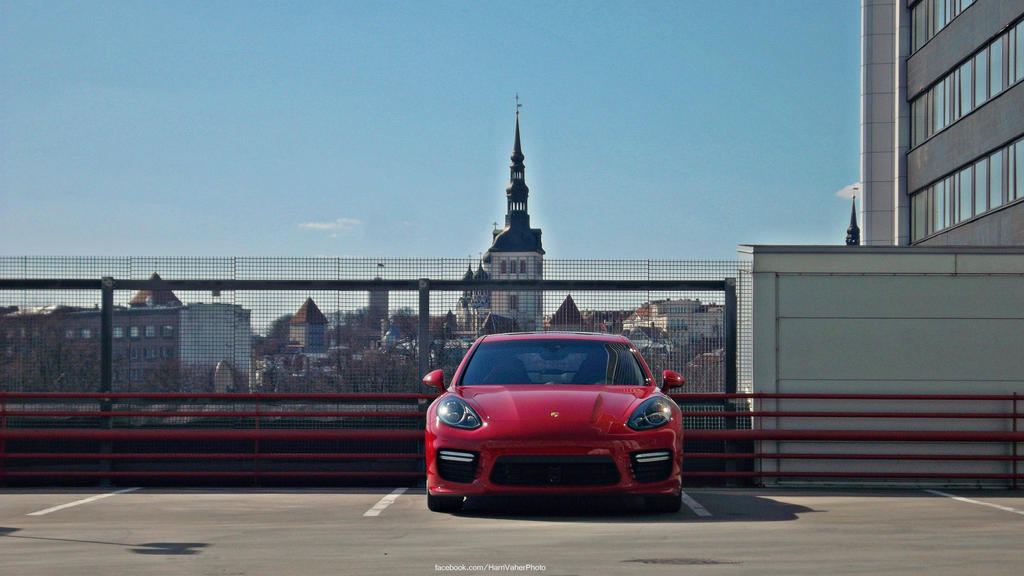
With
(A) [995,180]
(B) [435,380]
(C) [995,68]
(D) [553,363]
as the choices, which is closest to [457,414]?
(B) [435,380]

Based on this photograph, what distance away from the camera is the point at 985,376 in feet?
36.7

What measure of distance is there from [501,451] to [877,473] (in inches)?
180

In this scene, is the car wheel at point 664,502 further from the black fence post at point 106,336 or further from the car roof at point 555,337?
the black fence post at point 106,336

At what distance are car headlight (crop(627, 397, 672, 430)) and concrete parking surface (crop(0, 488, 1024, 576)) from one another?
2.35 ft

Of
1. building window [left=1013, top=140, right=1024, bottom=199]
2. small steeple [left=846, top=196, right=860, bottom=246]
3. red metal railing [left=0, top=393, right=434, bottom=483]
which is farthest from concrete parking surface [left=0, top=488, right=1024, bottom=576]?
small steeple [left=846, top=196, right=860, bottom=246]

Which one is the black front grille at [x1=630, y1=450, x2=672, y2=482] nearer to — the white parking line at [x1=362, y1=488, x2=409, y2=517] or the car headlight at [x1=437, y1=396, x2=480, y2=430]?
the car headlight at [x1=437, y1=396, x2=480, y2=430]

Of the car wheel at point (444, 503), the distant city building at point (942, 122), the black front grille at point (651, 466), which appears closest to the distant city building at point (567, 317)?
the car wheel at point (444, 503)

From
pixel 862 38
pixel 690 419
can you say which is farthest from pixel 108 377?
pixel 862 38

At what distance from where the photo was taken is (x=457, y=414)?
344 inches

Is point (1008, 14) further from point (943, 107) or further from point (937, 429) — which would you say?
point (937, 429)

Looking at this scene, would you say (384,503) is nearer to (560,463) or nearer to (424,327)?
(560,463)

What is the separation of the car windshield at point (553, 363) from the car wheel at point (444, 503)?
3.49 ft

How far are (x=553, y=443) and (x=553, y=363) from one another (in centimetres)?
152

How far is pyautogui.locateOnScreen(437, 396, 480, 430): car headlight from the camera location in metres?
8.57
